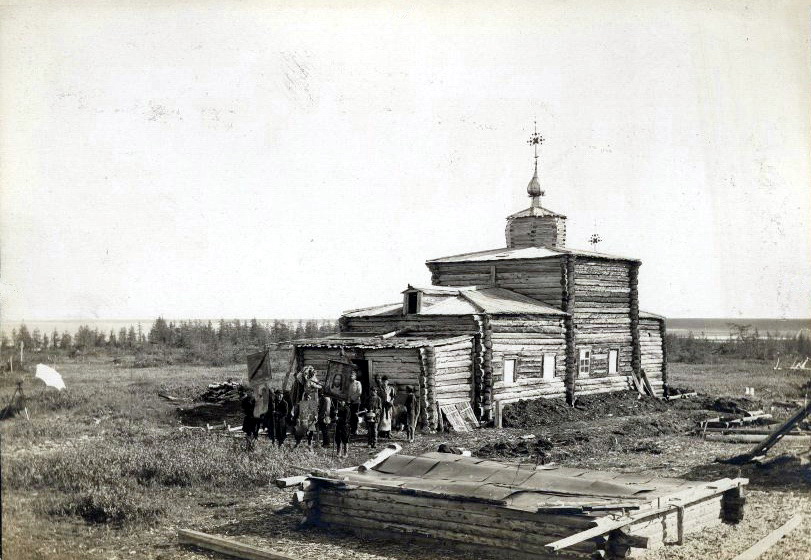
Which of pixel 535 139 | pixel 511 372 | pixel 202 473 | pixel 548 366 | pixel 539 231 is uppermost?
pixel 535 139

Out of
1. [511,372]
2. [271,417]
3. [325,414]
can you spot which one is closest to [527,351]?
[511,372]

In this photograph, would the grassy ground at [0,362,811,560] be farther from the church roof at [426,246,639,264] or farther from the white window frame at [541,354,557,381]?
the church roof at [426,246,639,264]

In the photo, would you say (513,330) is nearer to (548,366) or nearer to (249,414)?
(548,366)

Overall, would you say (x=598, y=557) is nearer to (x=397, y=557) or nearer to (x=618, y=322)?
(x=397, y=557)

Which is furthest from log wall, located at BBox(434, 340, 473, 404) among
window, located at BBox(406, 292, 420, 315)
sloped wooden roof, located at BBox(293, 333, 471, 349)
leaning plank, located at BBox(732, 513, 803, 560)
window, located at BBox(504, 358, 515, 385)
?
leaning plank, located at BBox(732, 513, 803, 560)

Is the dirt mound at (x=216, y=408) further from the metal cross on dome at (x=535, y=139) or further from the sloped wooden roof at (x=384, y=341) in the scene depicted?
the metal cross on dome at (x=535, y=139)

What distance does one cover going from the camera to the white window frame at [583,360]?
3039 cm

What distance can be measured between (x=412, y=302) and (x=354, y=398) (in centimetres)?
620

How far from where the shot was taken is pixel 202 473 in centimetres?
1603

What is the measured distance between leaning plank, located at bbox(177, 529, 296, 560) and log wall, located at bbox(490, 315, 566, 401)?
15.5 metres

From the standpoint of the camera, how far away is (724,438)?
22719 mm

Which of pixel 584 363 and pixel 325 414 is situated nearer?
pixel 325 414

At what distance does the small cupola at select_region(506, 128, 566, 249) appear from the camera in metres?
34.1

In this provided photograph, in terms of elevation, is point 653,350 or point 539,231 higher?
point 539,231
